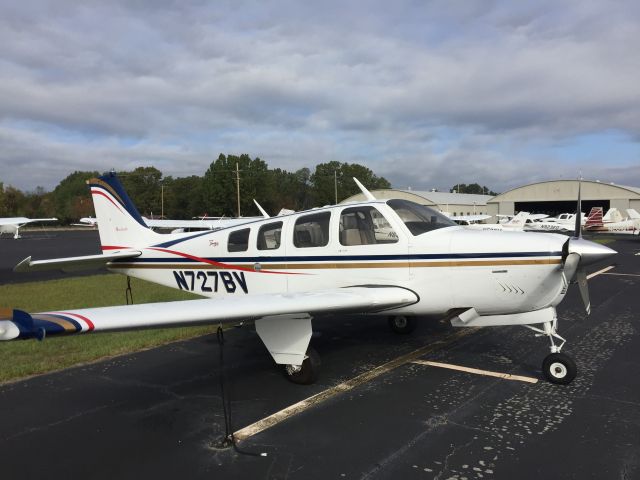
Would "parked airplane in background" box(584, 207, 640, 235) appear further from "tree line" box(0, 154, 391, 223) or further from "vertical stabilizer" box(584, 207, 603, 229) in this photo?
"tree line" box(0, 154, 391, 223)

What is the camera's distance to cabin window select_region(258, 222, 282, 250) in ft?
21.8

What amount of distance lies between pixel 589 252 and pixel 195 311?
415 centimetres

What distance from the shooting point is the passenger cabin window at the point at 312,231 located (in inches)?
247

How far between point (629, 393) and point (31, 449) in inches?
238

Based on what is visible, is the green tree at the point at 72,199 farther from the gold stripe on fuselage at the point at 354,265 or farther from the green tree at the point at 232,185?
the gold stripe on fuselage at the point at 354,265

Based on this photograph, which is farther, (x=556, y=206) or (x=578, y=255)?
(x=556, y=206)

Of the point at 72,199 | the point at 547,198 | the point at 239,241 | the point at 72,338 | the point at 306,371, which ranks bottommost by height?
the point at 72,338

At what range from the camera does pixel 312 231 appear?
21.0 ft

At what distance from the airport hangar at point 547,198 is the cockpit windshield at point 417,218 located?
43323 millimetres

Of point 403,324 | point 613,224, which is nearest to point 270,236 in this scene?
point 403,324

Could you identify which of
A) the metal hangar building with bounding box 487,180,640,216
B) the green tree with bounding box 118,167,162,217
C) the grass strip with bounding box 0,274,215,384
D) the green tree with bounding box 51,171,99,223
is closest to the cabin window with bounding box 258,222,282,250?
the grass strip with bounding box 0,274,215,384

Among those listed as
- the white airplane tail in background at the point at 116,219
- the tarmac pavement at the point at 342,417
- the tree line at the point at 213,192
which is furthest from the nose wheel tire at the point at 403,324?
the tree line at the point at 213,192

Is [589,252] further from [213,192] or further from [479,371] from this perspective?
[213,192]

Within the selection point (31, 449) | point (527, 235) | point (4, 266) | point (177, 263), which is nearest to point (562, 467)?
point (527, 235)
